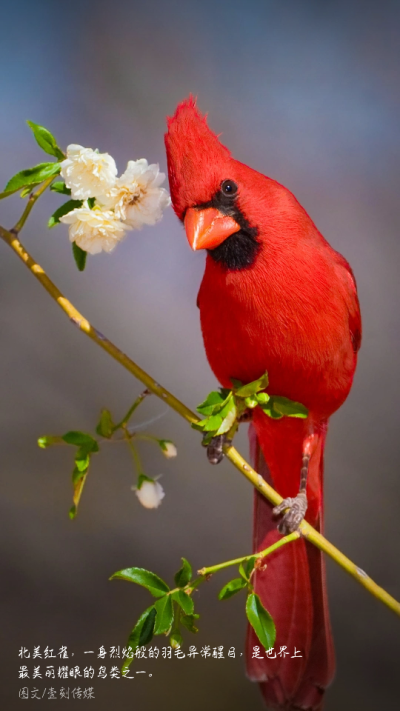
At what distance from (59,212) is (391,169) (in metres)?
0.67

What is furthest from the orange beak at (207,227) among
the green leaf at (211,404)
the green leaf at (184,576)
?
the green leaf at (184,576)

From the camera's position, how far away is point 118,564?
4.14ft

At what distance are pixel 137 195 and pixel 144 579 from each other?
0.55 m

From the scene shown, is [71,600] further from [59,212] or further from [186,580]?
[59,212]

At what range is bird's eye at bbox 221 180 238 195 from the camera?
91cm

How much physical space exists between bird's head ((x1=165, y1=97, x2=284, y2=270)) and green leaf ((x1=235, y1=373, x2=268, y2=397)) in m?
0.20

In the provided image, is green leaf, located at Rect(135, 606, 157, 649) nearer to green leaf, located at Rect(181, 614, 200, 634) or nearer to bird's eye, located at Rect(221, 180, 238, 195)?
green leaf, located at Rect(181, 614, 200, 634)

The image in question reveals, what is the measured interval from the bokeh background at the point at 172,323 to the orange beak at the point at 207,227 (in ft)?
1.25

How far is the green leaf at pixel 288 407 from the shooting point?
977 millimetres

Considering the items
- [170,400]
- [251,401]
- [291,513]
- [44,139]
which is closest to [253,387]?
[251,401]

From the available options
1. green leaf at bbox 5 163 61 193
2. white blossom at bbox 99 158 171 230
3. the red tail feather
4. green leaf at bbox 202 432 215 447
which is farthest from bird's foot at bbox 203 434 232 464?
green leaf at bbox 5 163 61 193

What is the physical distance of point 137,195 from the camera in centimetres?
94

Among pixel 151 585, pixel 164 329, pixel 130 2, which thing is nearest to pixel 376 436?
pixel 164 329

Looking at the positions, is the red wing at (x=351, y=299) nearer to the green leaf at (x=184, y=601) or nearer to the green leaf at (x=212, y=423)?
the green leaf at (x=212, y=423)
